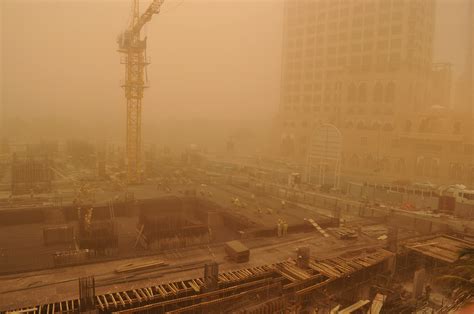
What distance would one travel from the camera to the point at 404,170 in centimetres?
3472

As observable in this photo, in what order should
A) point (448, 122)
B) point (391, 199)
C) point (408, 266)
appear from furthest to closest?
point (448, 122) → point (391, 199) → point (408, 266)

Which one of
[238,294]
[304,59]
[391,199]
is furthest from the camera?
[304,59]

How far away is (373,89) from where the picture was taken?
4041 centimetres

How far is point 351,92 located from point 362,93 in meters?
1.42

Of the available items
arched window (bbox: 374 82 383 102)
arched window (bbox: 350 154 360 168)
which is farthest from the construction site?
arched window (bbox: 374 82 383 102)

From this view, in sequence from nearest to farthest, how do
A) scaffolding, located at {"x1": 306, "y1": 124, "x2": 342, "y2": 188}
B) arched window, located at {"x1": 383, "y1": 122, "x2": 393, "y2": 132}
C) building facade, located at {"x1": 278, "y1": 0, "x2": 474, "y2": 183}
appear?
scaffolding, located at {"x1": 306, "y1": 124, "x2": 342, "y2": 188}
building facade, located at {"x1": 278, "y1": 0, "x2": 474, "y2": 183}
arched window, located at {"x1": 383, "y1": 122, "x2": 393, "y2": 132}

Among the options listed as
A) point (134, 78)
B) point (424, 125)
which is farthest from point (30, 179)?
A: point (424, 125)

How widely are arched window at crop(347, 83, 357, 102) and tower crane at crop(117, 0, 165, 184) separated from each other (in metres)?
22.6

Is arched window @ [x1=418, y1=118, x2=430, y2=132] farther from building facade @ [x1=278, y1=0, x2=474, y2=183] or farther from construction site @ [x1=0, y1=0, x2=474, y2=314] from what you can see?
construction site @ [x1=0, y1=0, x2=474, y2=314]

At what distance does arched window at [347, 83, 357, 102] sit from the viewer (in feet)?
139

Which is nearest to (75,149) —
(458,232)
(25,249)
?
(25,249)

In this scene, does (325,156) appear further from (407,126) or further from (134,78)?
(134,78)

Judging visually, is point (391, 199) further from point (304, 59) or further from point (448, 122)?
point (304, 59)

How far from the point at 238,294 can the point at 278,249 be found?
467cm
